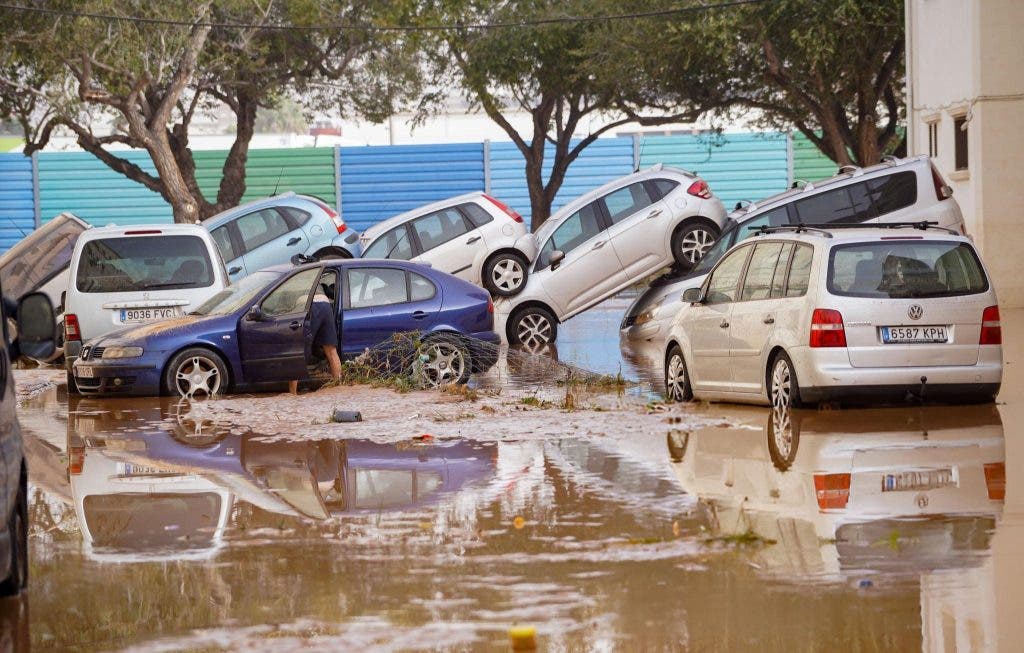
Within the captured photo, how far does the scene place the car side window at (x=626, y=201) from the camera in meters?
21.4

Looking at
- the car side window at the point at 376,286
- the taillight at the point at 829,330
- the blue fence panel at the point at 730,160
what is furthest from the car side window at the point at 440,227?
the blue fence panel at the point at 730,160

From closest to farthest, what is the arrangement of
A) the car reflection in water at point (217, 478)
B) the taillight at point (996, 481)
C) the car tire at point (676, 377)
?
the car reflection in water at point (217, 478)
the taillight at point (996, 481)
the car tire at point (676, 377)

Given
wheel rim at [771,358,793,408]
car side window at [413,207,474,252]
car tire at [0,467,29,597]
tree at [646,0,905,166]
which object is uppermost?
tree at [646,0,905,166]

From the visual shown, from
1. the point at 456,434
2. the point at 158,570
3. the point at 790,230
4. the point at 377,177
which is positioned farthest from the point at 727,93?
the point at 158,570

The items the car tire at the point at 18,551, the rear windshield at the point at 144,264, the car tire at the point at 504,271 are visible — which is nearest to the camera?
the car tire at the point at 18,551

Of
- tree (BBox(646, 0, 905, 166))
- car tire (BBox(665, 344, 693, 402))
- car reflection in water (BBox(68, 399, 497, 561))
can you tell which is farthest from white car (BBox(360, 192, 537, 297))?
car reflection in water (BBox(68, 399, 497, 561))

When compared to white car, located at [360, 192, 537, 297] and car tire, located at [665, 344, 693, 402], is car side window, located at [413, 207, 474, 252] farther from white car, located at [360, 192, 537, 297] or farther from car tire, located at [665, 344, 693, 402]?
car tire, located at [665, 344, 693, 402]

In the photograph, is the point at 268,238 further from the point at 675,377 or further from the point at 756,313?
the point at 756,313

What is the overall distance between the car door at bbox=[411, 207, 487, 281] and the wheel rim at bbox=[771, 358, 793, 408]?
10352mm

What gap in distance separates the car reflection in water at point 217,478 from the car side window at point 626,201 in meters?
9.45

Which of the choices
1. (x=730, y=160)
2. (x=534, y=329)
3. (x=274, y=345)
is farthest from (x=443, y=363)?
(x=730, y=160)

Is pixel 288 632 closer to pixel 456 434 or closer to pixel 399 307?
pixel 456 434

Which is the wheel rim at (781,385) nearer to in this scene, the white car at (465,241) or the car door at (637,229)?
the car door at (637,229)

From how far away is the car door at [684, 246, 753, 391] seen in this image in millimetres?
13469
